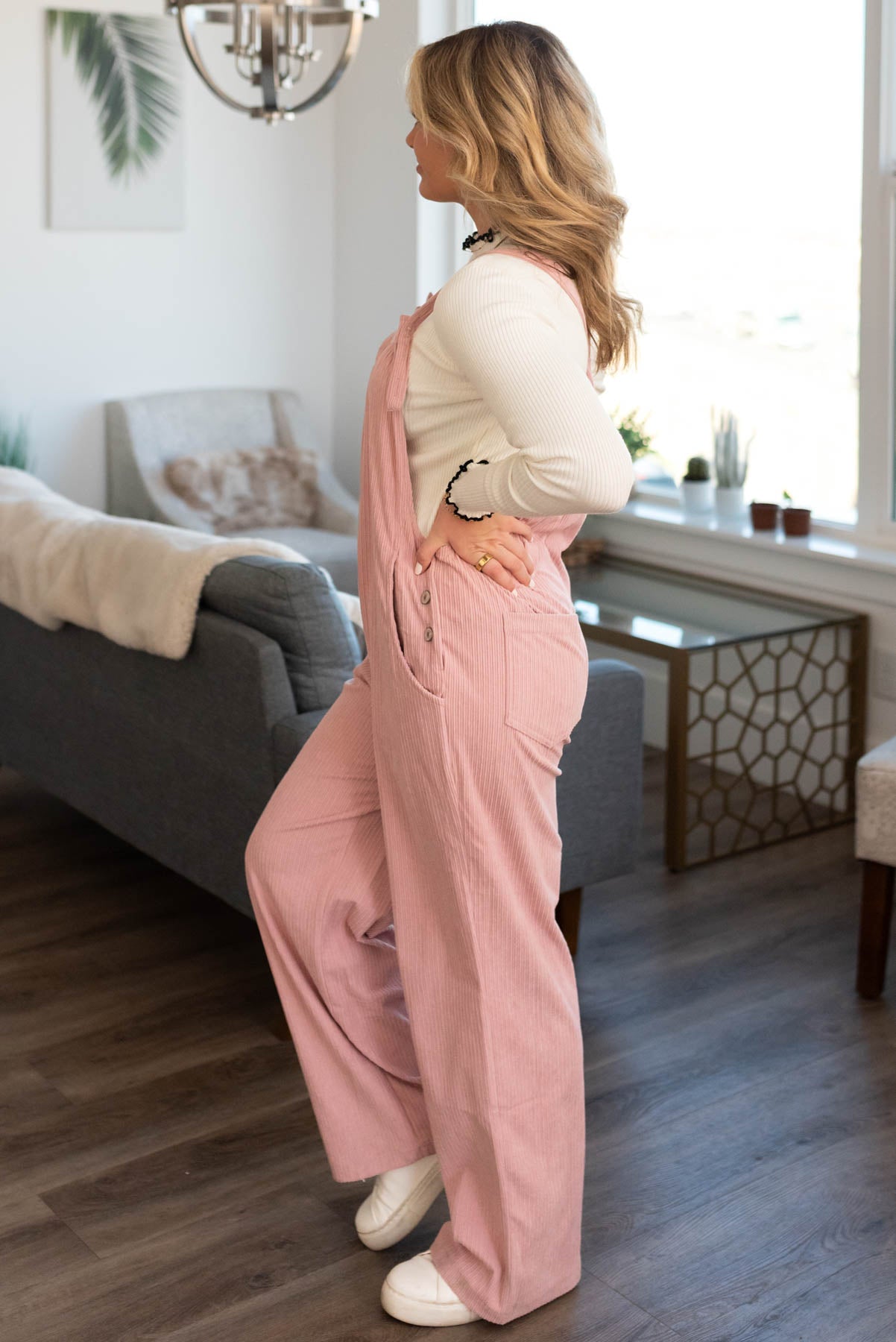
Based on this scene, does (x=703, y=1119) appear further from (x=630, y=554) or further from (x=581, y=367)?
(x=630, y=554)

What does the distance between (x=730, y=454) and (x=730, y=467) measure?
0.12ft

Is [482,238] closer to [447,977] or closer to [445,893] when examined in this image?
[445,893]

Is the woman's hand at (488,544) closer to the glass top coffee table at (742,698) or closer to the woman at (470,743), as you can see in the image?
the woman at (470,743)

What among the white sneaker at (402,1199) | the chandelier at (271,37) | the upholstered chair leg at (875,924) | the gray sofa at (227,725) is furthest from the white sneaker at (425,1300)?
the chandelier at (271,37)

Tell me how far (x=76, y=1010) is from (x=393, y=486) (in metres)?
1.42

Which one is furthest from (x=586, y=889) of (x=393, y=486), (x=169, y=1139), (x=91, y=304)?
(x=91, y=304)

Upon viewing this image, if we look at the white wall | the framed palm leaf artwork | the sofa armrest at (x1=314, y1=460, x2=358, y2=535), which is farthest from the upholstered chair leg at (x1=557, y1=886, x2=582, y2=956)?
the framed palm leaf artwork

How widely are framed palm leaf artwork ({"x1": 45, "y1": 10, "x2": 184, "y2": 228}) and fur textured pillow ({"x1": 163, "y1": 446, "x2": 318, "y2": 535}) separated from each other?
84 centimetres

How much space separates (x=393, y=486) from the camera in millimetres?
1683

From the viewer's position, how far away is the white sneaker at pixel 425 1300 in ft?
5.99

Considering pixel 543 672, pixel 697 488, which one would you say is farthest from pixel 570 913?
pixel 697 488

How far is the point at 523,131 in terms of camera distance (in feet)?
5.01

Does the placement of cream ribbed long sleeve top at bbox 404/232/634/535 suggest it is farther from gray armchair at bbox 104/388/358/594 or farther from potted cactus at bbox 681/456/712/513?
gray armchair at bbox 104/388/358/594

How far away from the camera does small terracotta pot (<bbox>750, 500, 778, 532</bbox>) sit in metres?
4.01
